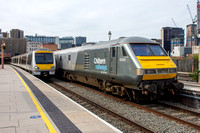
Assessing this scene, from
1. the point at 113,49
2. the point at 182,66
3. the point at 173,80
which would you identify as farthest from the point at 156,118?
the point at 182,66

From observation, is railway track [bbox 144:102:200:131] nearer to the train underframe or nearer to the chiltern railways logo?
the train underframe

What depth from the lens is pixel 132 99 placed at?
10.2 meters

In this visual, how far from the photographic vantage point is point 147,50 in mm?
9555

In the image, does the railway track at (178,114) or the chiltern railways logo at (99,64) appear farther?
the chiltern railways logo at (99,64)

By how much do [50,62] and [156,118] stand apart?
1407 cm

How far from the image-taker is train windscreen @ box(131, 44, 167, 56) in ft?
30.5

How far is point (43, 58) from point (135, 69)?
42.5ft

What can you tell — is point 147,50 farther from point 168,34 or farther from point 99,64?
point 168,34

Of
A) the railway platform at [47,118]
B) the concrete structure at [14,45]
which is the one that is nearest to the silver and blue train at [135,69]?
the railway platform at [47,118]

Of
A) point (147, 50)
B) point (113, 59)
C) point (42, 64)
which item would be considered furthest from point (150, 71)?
point (42, 64)

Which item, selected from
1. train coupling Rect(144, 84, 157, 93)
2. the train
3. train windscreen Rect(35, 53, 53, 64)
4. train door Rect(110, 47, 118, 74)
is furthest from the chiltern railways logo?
train windscreen Rect(35, 53, 53, 64)

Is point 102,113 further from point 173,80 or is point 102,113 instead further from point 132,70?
point 173,80

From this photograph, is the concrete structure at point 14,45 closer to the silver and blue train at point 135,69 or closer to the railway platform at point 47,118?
the silver and blue train at point 135,69

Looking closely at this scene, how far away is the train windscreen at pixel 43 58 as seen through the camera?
1880 cm
